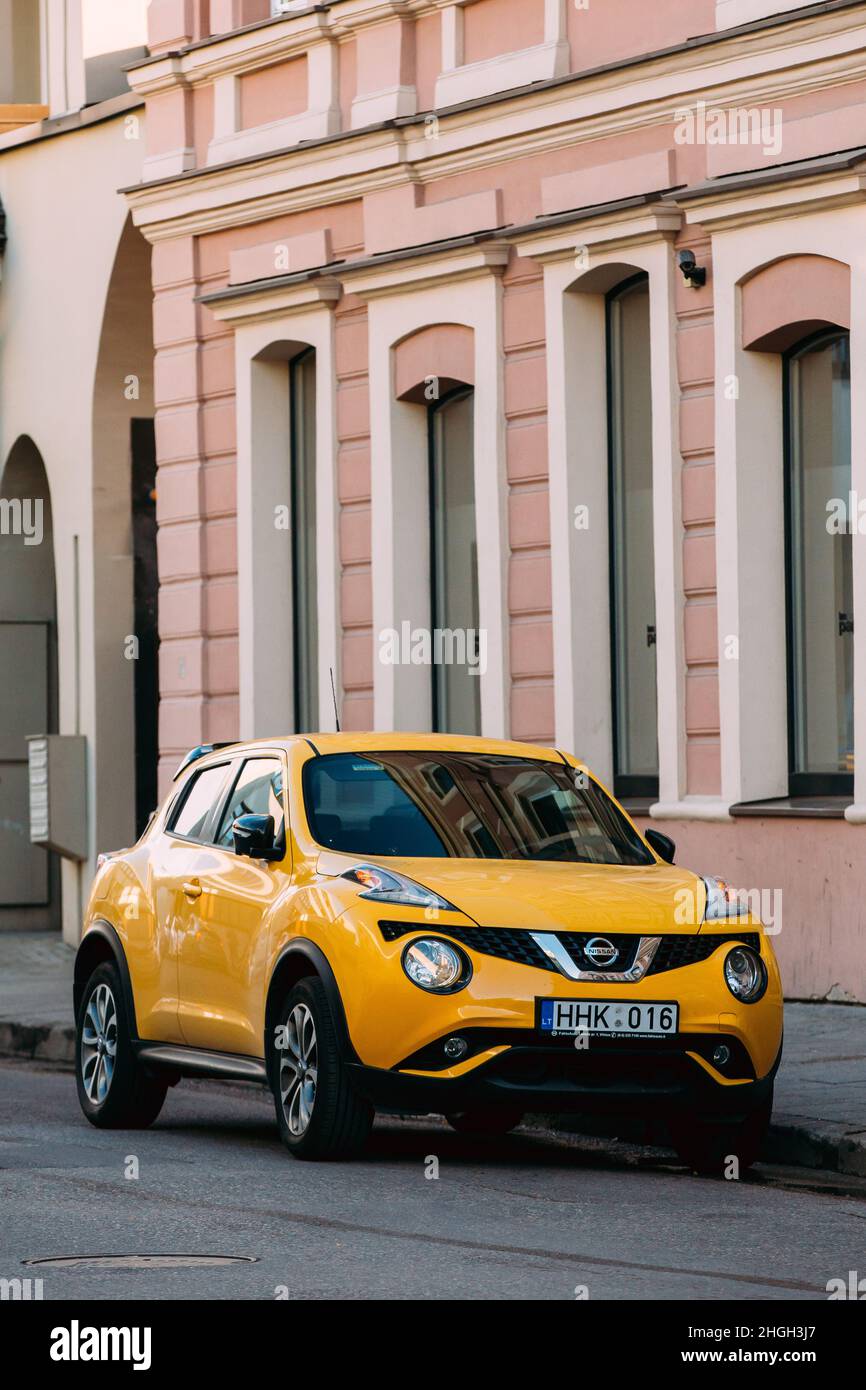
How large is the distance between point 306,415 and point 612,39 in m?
4.50

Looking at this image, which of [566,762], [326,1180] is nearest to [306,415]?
[566,762]

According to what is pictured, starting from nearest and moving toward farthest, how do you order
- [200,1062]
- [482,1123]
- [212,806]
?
[200,1062] → [212,806] → [482,1123]

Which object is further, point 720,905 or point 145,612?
point 145,612

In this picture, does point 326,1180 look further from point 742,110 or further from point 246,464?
point 246,464

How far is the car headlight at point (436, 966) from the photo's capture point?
388 inches

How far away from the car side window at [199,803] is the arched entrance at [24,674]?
12.5 meters

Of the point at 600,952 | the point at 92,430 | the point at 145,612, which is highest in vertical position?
the point at 92,430

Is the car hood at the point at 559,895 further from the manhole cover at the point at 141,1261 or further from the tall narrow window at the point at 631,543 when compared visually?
the tall narrow window at the point at 631,543

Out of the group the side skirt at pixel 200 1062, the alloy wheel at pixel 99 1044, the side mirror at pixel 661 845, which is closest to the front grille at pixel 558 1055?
the side skirt at pixel 200 1062

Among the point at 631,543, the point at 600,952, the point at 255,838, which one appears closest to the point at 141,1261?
the point at 600,952

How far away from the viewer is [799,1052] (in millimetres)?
13328

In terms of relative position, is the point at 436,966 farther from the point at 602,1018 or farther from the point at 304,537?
the point at 304,537

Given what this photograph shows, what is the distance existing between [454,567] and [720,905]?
8.77 metres

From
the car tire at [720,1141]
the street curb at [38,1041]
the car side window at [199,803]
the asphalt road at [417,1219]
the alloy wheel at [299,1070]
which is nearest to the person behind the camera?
the asphalt road at [417,1219]
